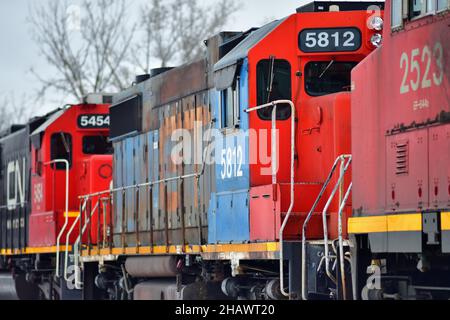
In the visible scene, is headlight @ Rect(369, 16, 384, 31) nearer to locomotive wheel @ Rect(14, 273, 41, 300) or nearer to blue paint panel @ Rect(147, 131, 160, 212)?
blue paint panel @ Rect(147, 131, 160, 212)

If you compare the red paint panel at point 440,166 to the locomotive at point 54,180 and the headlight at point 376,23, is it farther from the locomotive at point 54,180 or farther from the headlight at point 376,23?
the locomotive at point 54,180

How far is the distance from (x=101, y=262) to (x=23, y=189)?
5633mm

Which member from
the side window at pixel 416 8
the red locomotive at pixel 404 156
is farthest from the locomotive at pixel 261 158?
the side window at pixel 416 8

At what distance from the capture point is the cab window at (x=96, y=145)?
2258 cm

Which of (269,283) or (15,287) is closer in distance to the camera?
(269,283)

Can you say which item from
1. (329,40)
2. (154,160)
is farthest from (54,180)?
(329,40)

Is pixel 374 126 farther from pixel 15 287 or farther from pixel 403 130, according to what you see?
pixel 15 287

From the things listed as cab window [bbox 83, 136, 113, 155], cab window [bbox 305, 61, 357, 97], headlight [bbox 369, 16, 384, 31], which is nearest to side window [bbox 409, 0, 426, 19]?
headlight [bbox 369, 16, 384, 31]

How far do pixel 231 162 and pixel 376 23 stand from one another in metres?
2.50

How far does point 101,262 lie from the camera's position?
19.3m

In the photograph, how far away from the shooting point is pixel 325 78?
1340 cm

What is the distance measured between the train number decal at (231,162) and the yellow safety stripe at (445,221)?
447 cm
